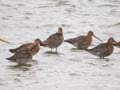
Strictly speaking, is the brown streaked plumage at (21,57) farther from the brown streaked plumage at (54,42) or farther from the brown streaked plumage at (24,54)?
the brown streaked plumage at (54,42)

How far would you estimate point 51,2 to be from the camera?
95.3 feet

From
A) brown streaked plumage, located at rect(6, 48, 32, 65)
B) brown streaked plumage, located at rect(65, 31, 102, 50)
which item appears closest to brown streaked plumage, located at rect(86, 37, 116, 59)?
brown streaked plumage, located at rect(65, 31, 102, 50)

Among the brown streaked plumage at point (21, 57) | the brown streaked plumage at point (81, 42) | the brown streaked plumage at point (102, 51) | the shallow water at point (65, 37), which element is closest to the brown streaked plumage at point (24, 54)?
the brown streaked plumage at point (21, 57)

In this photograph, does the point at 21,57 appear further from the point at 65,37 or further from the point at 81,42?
the point at 65,37

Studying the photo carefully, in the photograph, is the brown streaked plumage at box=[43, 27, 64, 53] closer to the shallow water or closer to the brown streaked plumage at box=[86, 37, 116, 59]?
the shallow water

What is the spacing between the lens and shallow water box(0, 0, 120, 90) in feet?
49.8

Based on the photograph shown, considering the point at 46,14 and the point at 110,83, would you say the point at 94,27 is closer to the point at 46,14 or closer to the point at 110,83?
the point at 46,14

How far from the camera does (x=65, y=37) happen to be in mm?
21359

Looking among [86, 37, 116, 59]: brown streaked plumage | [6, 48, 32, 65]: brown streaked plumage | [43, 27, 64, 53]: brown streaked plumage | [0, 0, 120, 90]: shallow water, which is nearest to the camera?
[0, 0, 120, 90]: shallow water

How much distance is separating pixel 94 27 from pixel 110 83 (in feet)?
27.8

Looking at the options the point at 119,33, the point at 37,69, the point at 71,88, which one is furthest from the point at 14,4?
the point at 71,88

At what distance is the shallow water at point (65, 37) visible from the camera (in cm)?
1517

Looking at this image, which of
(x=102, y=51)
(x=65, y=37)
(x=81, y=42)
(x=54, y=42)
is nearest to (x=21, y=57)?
(x=54, y=42)

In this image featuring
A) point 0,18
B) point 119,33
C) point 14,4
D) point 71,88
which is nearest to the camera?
point 71,88
